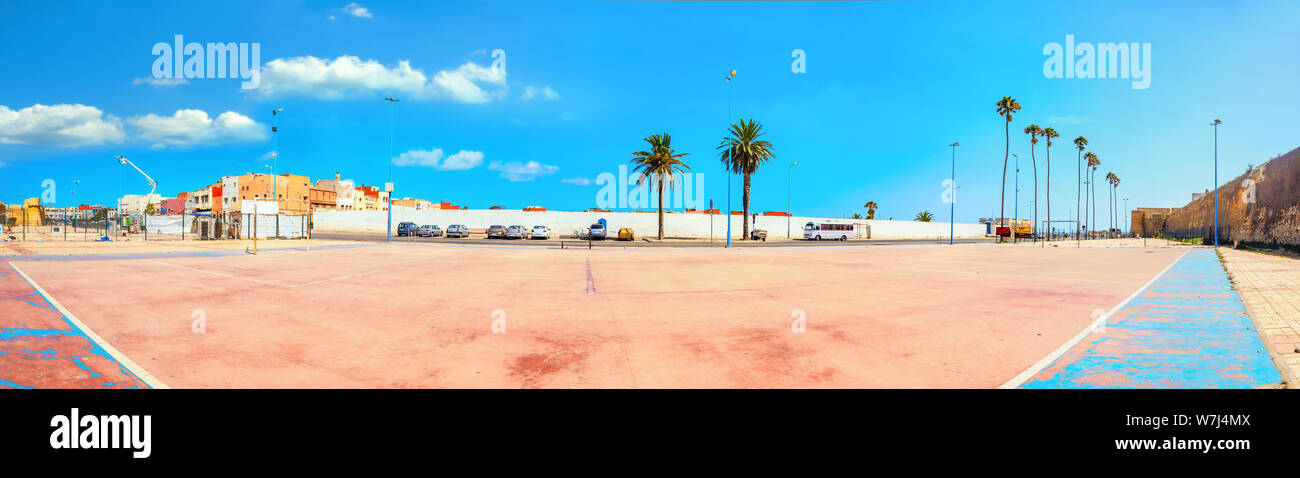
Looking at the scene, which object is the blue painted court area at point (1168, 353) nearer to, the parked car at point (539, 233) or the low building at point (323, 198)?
the parked car at point (539, 233)

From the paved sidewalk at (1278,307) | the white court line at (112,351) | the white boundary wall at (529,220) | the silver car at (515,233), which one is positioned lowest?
the white court line at (112,351)

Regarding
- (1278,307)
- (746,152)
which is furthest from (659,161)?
(1278,307)

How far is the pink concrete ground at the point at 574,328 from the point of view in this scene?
4.88m

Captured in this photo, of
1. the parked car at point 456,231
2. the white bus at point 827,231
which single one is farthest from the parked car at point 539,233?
the white bus at point 827,231

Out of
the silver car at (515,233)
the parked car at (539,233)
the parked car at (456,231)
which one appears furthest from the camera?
the parked car at (456,231)

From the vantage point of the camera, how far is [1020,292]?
1147 centimetres

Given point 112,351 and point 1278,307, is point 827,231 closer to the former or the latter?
point 1278,307

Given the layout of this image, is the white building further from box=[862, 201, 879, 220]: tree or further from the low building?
box=[862, 201, 879, 220]: tree

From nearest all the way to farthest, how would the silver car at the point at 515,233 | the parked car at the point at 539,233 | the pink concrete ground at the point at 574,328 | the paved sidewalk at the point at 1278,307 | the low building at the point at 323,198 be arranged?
the pink concrete ground at the point at 574,328, the paved sidewalk at the point at 1278,307, the silver car at the point at 515,233, the parked car at the point at 539,233, the low building at the point at 323,198

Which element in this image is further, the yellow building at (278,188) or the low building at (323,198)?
the low building at (323,198)

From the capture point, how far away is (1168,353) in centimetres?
573

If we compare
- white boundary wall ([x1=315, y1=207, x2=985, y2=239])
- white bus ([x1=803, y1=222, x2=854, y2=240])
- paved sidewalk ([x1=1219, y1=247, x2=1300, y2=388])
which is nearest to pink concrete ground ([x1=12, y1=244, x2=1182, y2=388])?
paved sidewalk ([x1=1219, y1=247, x2=1300, y2=388])

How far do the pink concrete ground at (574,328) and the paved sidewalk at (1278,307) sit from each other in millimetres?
1863
